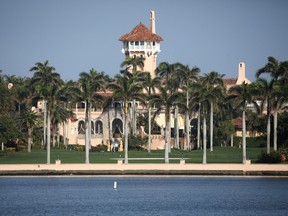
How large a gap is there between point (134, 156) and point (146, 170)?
24.8 m

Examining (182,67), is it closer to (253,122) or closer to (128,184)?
(253,122)

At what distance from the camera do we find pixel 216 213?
8331 centimetres

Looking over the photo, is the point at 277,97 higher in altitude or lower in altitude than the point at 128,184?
higher

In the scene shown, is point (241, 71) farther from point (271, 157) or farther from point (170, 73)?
point (271, 157)

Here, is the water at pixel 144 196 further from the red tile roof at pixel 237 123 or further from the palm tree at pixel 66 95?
the red tile roof at pixel 237 123

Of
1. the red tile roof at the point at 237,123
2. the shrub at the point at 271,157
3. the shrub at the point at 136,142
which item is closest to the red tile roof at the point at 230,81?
the red tile roof at the point at 237,123

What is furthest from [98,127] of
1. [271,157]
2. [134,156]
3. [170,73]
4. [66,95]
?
[271,157]

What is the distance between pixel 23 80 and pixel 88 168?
72842 millimetres

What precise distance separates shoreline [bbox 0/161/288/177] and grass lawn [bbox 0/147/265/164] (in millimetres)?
8612

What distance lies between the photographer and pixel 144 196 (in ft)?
315

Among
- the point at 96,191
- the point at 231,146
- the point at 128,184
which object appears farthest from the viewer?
the point at 231,146

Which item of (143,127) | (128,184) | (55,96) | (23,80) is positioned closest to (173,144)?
(143,127)

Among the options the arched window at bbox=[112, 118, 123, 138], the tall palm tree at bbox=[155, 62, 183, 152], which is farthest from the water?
the arched window at bbox=[112, 118, 123, 138]

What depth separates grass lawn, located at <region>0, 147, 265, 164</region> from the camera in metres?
127
